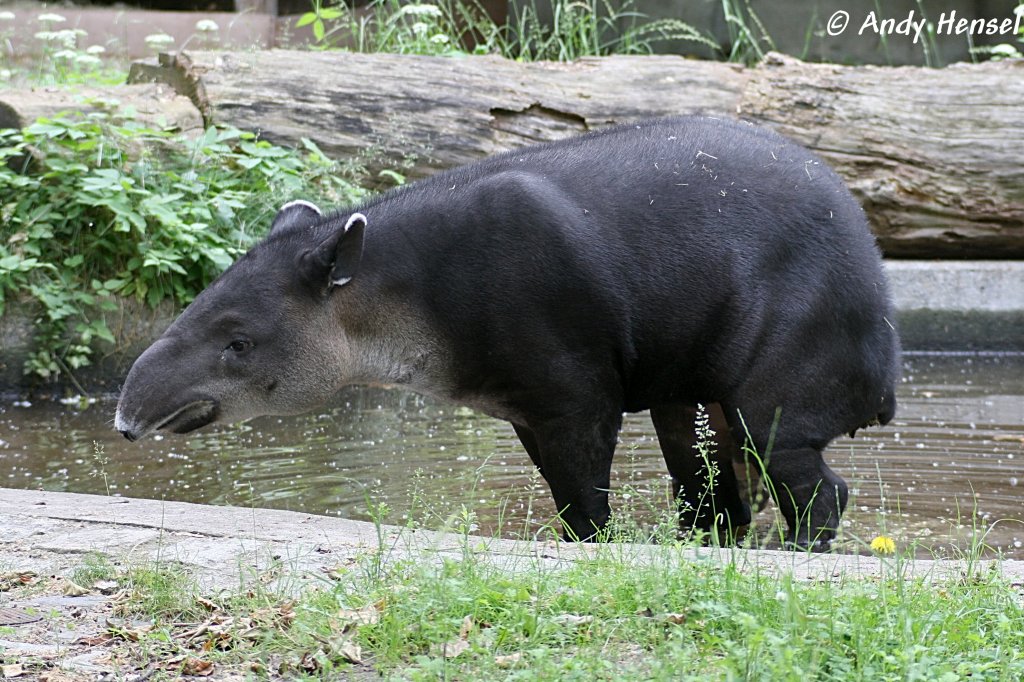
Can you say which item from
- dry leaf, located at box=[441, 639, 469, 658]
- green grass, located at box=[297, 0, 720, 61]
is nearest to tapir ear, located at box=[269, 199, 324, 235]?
dry leaf, located at box=[441, 639, 469, 658]

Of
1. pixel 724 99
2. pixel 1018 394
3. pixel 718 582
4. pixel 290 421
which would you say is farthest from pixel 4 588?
pixel 724 99

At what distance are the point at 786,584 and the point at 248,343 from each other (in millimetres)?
2809

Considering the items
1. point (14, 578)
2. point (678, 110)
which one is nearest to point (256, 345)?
point (14, 578)

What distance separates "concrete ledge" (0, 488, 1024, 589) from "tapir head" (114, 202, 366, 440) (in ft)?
1.38

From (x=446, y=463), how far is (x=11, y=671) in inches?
158

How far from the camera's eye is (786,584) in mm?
3203

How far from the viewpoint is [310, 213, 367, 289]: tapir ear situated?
205 inches

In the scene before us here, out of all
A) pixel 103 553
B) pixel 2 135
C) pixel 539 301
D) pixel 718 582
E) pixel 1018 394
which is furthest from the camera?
pixel 2 135

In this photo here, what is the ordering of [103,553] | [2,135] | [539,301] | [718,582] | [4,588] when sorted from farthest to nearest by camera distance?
[2,135]
[539,301]
[103,553]
[4,588]
[718,582]

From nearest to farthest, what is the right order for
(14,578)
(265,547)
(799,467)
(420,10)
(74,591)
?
(74,591) < (14,578) < (265,547) < (799,467) < (420,10)

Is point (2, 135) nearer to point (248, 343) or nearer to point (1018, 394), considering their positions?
point (248, 343)

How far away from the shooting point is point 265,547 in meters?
4.30

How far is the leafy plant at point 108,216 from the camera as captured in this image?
922 centimetres

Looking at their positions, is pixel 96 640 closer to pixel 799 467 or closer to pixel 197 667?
pixel 197 667
